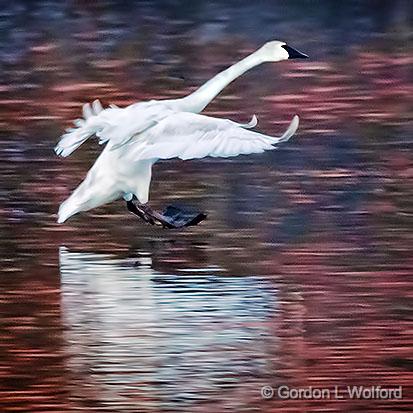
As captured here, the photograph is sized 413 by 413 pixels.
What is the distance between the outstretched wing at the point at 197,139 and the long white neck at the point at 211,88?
0.14 metres

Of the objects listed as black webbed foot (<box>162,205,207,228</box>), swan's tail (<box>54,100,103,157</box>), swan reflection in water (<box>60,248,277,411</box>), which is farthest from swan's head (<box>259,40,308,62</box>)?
swan reflection in water (<box>60,248,277,411</box>)

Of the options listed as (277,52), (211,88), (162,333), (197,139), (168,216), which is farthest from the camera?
(277,52)

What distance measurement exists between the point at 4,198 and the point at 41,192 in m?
0.07

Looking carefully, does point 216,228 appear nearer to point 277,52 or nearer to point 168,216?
point 168,216

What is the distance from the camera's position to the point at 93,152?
8.49 feet

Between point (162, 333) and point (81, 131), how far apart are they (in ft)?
1.94

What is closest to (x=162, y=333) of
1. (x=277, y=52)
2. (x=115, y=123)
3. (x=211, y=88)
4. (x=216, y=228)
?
(x=216, y=228)

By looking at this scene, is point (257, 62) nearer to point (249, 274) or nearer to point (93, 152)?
point (93, 152)

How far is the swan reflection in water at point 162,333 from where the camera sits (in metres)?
1.83

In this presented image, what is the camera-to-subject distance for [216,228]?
2348 millimetres

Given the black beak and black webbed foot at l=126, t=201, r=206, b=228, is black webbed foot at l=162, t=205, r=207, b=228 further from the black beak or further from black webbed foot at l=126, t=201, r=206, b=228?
the black beak

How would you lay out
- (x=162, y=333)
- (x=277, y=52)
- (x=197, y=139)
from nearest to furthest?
1. (x=162, y=333)
2. (x=197, y=139)
3. (x=277, y=52)

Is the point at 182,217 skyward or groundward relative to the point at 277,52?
groundward

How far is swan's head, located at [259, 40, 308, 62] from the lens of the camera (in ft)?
9.09
